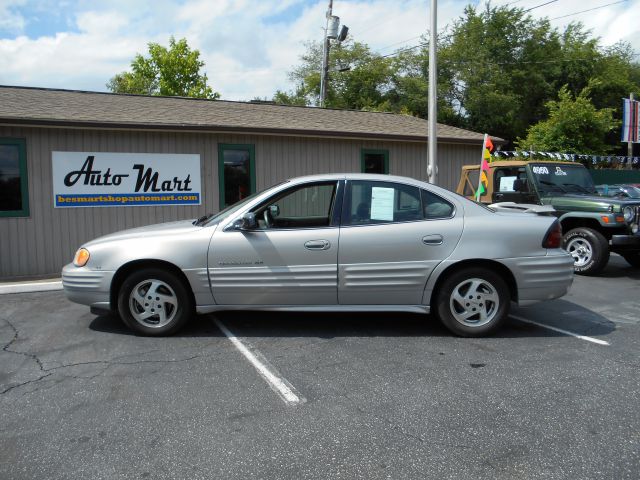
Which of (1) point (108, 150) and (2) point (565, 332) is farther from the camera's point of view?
(1) point (108, 150)

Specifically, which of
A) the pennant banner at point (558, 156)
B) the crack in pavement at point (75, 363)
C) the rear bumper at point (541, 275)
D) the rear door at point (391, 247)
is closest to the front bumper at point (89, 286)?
the crack in pavement at point (75, 363)

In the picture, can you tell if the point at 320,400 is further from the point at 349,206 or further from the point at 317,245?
the point at 349,206

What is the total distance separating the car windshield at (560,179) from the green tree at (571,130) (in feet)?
63.9

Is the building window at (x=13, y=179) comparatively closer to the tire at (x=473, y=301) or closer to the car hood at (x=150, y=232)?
the car hood at (x=150, y=232)

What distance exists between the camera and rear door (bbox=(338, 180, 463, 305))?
200 inches

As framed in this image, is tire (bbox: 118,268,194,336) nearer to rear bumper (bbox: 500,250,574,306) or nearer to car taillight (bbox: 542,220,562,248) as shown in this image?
rear bumper (bbox: 500,250,574,306)

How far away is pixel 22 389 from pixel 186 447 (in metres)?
1.71

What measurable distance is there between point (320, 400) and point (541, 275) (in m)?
2.63

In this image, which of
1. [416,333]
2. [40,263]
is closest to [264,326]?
[416,333]

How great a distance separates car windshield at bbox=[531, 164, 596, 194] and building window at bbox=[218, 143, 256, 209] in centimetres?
515

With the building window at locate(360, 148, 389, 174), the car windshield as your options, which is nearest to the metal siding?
the building window at locate(360, 148, 389, 174)

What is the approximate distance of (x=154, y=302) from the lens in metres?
5.20

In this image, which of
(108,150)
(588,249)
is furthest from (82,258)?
(588,249)

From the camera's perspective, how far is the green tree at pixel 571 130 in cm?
2780
